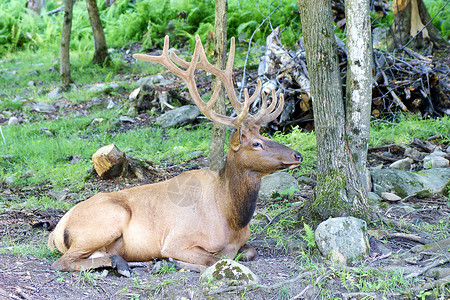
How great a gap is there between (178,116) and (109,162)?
363cm

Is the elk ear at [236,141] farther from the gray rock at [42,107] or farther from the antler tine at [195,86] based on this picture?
the gray rock at [42,107]

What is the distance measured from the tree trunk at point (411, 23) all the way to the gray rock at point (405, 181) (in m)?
6.31

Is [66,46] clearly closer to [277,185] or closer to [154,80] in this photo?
[154,80]

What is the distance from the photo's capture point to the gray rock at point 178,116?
11742 mm

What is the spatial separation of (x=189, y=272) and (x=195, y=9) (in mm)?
14288

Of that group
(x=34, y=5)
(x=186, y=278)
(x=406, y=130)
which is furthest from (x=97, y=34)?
(x=186, y=278)

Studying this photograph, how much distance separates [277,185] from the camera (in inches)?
304

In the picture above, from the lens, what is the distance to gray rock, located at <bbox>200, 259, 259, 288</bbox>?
14.7ft

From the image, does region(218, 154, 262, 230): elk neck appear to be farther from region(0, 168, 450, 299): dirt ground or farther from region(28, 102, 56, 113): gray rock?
region(28, 102, 56, 113): gray rock

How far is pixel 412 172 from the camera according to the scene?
750 centimetres

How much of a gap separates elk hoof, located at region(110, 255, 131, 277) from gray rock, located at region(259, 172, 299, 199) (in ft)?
9.25

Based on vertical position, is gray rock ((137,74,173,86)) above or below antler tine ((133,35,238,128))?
below

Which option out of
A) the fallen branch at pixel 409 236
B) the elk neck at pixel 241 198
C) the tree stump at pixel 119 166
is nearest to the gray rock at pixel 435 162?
the fallen branch at pixel 409 236

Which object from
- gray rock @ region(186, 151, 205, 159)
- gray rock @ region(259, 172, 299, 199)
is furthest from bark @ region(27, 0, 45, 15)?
gray rock @ region(259, 172, 299, 199)
